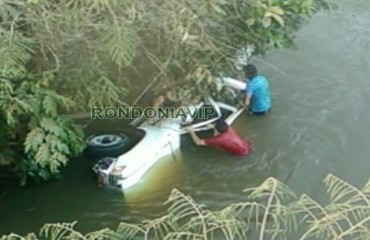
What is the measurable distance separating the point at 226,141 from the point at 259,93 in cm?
93

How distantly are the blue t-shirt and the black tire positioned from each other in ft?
5.18

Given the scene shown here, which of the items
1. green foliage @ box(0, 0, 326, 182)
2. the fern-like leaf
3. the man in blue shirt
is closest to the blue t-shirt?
the man in blue shirt

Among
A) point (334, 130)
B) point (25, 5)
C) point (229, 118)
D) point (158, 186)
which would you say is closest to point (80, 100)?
point (25, 5)

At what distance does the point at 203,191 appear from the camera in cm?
802

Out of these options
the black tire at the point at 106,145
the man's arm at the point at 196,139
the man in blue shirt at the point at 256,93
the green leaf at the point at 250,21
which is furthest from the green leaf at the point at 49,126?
the man in blue shirt at the point at 256,93

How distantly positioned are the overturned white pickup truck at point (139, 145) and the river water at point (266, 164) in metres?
0.14

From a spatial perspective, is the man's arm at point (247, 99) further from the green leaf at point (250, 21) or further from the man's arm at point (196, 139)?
the green leaf at point (250, 21)

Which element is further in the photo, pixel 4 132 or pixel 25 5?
pixel 4 132

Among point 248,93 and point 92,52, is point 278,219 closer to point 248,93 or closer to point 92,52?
point 92,52

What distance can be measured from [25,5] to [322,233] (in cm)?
414

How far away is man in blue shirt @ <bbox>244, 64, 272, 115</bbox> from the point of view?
29.6ft

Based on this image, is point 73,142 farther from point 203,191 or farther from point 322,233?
point 322,233

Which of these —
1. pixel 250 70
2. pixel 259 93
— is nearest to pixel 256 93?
pixel 259 93

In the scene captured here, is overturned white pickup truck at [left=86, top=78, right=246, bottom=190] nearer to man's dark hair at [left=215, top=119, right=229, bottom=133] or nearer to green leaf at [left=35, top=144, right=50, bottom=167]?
man's dark hair at [left=215, top=119, right=229, bottom=133]
